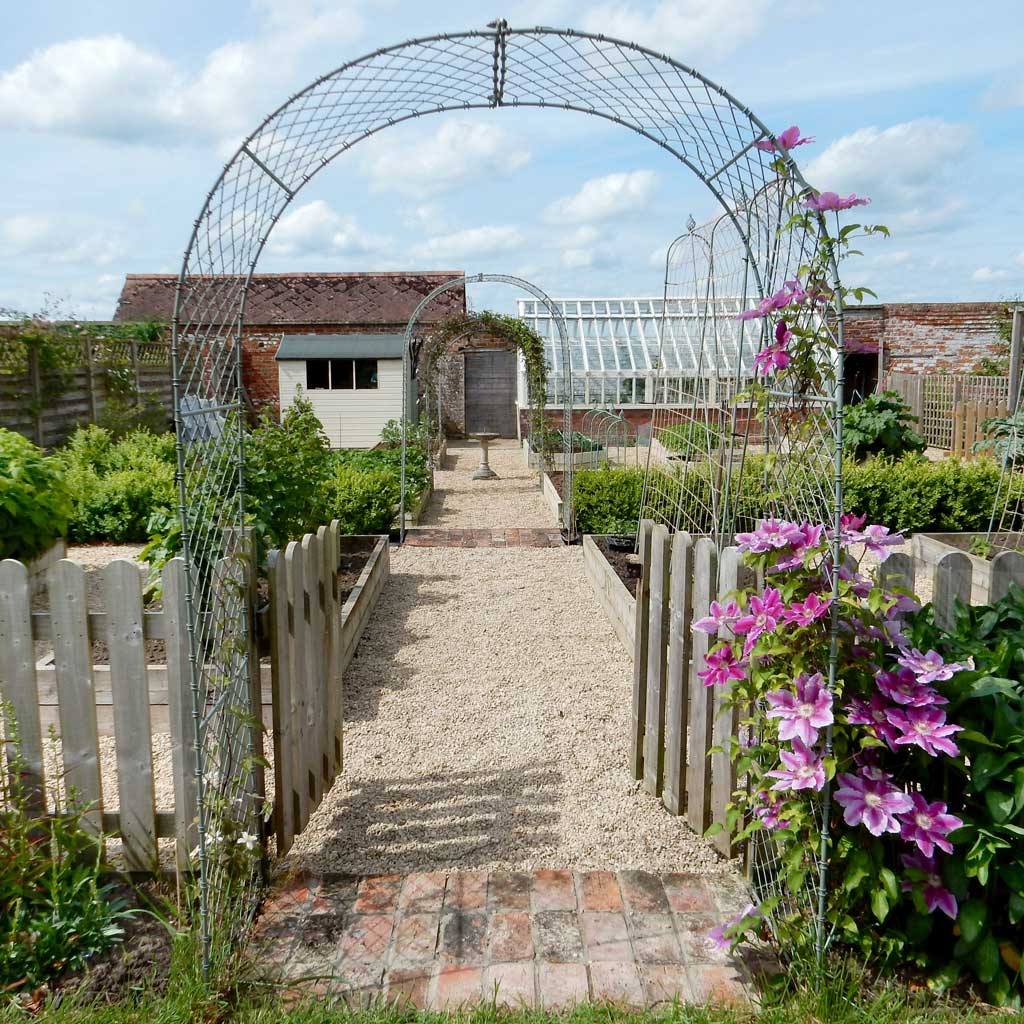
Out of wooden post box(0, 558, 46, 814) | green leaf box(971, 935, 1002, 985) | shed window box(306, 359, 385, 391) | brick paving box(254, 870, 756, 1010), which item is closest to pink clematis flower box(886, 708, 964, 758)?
green leaf box(971, 935, 1002, 985)

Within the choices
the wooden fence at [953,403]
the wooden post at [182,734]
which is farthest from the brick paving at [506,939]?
the wooden fence at [953,403]

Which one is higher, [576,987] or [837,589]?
[837,589]

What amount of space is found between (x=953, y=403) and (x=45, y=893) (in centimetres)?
1579

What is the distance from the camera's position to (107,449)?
11367 mm

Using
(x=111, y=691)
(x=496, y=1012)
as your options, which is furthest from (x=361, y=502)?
(x=496, y=1012)

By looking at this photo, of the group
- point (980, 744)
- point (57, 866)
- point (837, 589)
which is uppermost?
point (837, 589)

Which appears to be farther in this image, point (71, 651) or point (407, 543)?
point (407, 543)

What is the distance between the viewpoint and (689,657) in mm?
3424

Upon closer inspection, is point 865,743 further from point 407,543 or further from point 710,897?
point 407,543

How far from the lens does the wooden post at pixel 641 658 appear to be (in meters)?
3.79

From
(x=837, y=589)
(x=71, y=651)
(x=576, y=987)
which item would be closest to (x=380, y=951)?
(x=576, y=987)

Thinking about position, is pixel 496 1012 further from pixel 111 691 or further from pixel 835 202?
pixel 835 202

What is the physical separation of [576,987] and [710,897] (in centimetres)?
66

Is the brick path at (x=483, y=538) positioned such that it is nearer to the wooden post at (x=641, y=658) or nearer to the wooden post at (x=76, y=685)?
the wooden post at (x=641, y=658)
